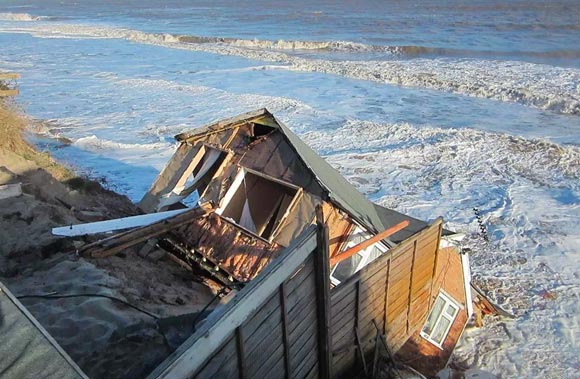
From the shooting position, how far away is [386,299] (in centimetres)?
660

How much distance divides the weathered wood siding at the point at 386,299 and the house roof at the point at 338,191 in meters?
1.03

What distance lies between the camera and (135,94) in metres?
26.9

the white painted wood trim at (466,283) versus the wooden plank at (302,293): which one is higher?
the wooden plank at (302,293)

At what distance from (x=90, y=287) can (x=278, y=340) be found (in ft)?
12.1

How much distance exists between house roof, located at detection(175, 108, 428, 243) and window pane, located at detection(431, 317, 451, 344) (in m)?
1.50

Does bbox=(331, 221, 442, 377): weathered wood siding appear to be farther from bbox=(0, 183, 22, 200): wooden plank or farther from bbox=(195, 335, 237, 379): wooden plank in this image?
Answer: bbox=(0, 183, 22, 200): wooden plank

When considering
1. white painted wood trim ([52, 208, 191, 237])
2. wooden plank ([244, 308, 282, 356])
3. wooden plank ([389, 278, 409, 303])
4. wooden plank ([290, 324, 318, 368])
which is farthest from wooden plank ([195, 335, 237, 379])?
white painted wood trim ([52, 208, 191, 237])


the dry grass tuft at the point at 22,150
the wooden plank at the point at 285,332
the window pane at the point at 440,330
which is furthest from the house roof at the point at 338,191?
the dry grass tuft at the point at 22,150

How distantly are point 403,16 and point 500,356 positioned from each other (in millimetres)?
60853

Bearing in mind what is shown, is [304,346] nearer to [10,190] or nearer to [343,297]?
[343,297]

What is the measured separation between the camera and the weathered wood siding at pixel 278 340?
13.1 feet

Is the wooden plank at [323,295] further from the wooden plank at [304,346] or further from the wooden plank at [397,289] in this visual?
the wooden plank at [397,289]

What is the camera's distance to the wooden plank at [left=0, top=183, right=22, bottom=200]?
10.3m

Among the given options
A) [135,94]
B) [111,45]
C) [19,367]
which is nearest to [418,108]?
[135,94]
